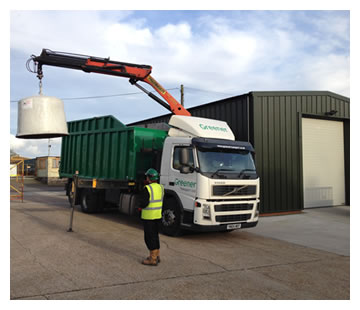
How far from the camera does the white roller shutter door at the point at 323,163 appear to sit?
1579 centimetres

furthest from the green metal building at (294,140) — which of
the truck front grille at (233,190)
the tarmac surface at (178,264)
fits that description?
the truck front grille at (233,190)

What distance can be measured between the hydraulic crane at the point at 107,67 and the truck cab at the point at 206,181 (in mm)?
2756

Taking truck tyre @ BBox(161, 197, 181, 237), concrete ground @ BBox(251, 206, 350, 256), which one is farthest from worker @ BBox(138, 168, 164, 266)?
concrete ground @ BBox(251, 206, 350, 256)

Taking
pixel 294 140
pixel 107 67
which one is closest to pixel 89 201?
pixel 107 67

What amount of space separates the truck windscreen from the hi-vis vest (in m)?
2.08

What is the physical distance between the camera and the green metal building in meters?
13.7

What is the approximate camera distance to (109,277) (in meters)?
5.55

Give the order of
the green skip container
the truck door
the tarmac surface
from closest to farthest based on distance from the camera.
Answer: the tarmac surface → the truck door → the green skip container

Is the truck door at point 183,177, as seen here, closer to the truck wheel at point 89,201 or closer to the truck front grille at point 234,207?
the truck front grille at point 234,207

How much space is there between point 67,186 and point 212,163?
28.6 ft

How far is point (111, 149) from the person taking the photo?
1193 cm

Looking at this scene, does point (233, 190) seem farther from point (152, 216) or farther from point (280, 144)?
point (280, 144)

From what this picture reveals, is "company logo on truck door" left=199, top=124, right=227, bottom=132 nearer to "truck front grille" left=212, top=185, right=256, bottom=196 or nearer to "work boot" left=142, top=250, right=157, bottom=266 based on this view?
"truck front grille" left=212, top=185, right=256, bottom=196

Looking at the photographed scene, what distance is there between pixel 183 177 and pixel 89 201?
577cm
